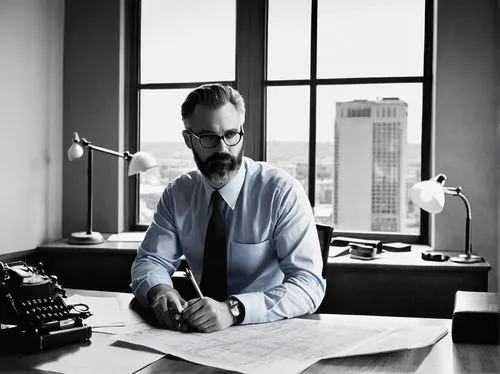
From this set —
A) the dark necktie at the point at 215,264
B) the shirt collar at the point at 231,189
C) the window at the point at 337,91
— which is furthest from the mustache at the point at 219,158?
the window at the point at 337,91

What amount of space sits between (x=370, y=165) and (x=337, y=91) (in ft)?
1.80

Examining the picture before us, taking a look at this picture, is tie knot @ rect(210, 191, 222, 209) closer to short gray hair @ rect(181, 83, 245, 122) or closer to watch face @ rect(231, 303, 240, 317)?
short gray hair @ rect(181, 83, 245, 122)

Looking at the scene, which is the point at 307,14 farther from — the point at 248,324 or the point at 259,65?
the point at 248,324

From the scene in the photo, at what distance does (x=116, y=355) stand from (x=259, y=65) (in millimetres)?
2947

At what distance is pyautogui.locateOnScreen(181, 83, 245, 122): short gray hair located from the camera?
2076 mm

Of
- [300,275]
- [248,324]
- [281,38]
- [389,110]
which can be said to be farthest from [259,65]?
[248,324]

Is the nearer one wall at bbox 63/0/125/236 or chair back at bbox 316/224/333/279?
chair back at bbox 316/224/333/279

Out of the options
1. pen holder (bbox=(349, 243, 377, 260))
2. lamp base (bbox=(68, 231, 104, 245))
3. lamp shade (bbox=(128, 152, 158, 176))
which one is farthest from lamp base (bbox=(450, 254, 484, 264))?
lamp base (bbox=(68, 231, 104, 245))

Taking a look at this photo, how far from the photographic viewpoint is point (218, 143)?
2078 mm

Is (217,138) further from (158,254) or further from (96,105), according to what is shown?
(96,105)

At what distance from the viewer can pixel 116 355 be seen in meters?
1.42

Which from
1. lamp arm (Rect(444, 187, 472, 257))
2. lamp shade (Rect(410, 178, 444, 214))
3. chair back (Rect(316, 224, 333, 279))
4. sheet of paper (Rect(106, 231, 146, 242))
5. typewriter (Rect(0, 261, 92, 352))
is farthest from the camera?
sheet of paper (Rect(106, 231, 146, 242))

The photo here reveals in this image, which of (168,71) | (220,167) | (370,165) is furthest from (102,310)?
(168,71)

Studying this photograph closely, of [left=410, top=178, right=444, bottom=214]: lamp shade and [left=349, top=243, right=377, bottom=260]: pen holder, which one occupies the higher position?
[left=410, top=178, right=444, bottom=214]: lamp shade
